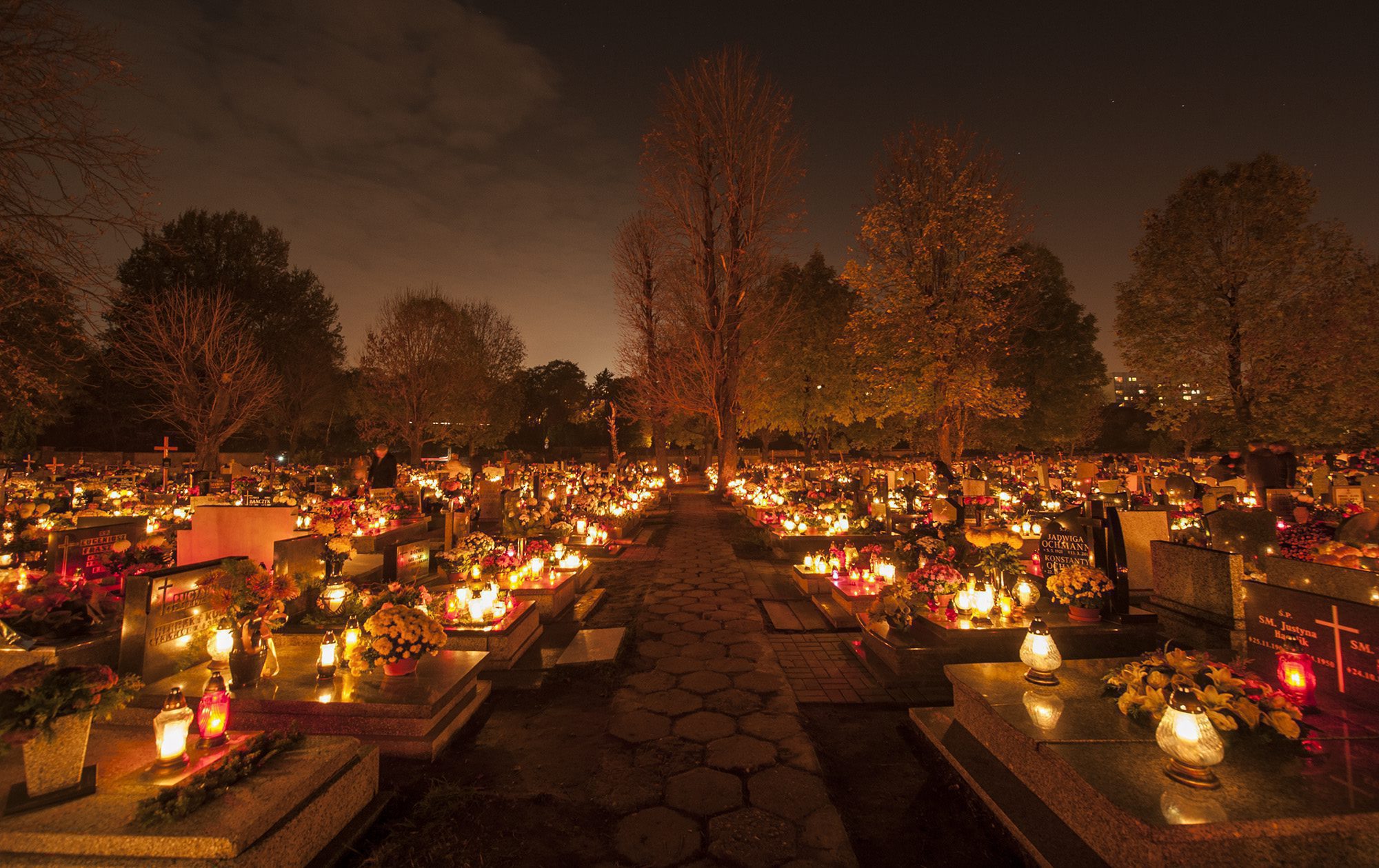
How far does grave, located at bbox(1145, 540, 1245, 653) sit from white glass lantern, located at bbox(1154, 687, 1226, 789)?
366cm

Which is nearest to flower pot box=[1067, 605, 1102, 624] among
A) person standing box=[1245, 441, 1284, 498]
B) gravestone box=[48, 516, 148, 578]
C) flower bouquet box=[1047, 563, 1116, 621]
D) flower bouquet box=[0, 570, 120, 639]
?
flower bouquet box=[1047, 563, 1116, 621]

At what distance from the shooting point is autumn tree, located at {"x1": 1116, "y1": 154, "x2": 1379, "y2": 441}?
1789 centimetres

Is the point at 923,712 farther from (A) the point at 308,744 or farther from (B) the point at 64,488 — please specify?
(B) the point at 64,488

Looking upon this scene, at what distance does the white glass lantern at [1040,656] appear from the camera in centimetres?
417

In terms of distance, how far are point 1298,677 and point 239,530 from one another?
31.7 ft

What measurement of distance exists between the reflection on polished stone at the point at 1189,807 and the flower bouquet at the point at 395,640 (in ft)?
15.8

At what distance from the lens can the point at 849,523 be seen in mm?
12227

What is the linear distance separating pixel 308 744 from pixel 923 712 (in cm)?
442

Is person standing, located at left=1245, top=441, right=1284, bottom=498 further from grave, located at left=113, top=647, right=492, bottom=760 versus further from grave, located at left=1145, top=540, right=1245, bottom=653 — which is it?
grave, located at left=113, top=647, right=492, bottom=760

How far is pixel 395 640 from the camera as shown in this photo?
4.77 metres

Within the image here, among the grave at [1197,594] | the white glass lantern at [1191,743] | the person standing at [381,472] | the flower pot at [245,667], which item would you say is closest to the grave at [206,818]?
the flower pot at [245,667]

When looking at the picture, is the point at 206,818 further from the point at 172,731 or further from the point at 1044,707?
the point at 1044,707

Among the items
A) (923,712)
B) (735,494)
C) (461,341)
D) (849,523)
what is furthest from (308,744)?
(461,341)

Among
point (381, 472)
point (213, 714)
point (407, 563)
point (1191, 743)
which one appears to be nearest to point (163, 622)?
point (213, 714)
